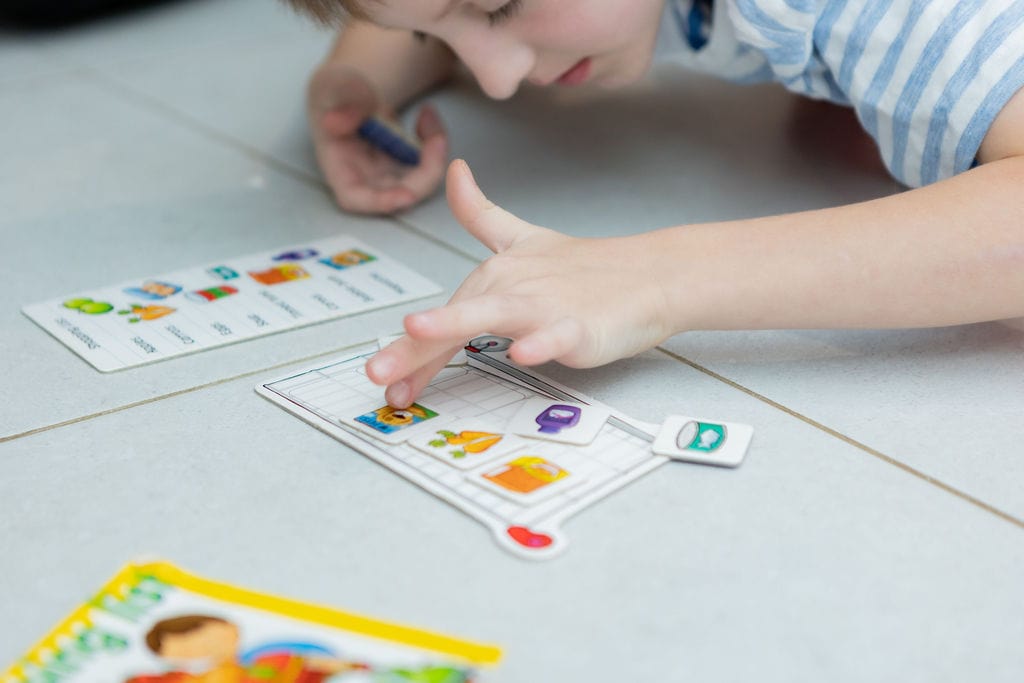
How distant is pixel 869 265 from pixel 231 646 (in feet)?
1.51

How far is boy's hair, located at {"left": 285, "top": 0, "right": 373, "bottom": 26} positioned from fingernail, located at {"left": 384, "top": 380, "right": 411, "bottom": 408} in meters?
0.31

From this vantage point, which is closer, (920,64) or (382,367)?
(382,367)

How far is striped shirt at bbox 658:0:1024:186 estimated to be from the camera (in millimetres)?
778

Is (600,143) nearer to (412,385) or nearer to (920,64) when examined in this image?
(920,64)

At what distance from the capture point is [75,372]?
0.76m

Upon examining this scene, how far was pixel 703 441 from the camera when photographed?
66 centimetres

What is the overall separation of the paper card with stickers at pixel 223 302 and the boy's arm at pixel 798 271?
0.17m

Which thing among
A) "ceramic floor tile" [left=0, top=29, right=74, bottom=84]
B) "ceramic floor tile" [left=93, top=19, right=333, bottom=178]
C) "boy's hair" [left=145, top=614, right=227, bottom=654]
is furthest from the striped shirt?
"ceramic floor tile" [left=0, top=29, right=74, bottom=84]

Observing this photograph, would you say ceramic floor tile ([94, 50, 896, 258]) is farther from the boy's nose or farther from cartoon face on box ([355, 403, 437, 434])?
cartoon face on box ([355, 403, 437, 434])

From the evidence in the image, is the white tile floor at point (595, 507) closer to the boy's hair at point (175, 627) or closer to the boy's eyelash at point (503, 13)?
the boy's hair at point (175, 627)

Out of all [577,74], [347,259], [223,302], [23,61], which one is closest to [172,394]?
[223,302]

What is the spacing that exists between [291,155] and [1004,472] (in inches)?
32.3

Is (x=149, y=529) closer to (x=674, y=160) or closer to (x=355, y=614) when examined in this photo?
(x=355, y=614)

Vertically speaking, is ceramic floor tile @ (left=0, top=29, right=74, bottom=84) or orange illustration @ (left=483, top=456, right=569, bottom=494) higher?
ceramic floor tile @ (left=0, top=29, right=74, bottom=84)
